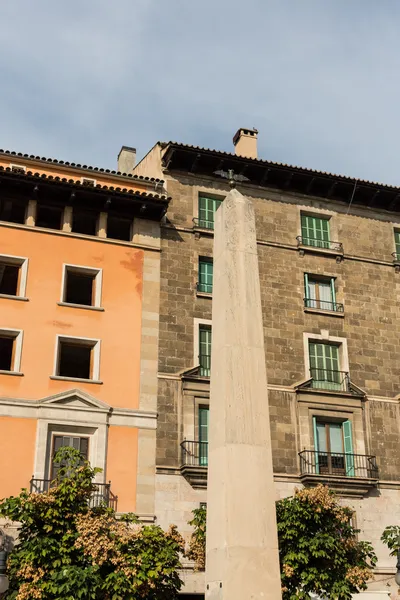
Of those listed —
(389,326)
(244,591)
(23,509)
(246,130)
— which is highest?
(246,130)

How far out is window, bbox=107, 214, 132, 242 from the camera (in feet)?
86.4

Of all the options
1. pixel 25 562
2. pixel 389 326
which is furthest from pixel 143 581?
pixel 389 326

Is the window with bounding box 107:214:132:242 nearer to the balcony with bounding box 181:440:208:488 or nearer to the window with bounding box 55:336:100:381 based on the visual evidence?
the window with bounding box 55:336:100:381

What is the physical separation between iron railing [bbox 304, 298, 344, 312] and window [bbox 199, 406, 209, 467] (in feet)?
17.5

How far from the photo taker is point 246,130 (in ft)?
101

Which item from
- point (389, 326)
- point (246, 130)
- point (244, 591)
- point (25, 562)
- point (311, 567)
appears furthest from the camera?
point (246, 130)

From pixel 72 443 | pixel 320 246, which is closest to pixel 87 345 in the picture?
pixel 72 443

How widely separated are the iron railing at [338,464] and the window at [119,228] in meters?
8.57

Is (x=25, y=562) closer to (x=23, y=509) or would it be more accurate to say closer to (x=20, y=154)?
(x=23, y=509)

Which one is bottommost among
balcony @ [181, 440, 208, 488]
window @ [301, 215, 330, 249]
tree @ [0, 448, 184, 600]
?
tree @ [0, 448, 184, 600]

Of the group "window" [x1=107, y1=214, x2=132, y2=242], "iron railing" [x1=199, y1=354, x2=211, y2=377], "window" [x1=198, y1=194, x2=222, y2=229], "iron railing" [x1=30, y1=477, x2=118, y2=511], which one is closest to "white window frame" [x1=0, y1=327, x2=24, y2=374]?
"iron railing" [x1=30, y1=477, x2=118, y2=511]

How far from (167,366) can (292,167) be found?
849 centimetres

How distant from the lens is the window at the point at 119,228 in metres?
26.3

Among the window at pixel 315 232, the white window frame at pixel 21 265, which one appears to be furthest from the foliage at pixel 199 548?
the window at pixel 315 232
